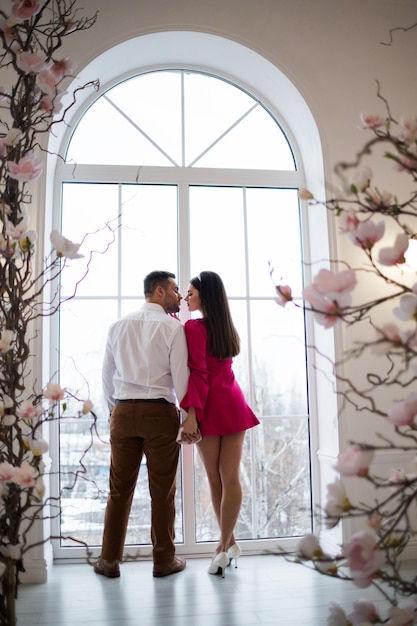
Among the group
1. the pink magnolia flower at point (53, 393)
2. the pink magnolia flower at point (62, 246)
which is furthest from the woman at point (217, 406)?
the pink magnolia flower at point (62, 246)

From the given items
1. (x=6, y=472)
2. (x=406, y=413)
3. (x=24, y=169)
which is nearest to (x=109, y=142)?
(x=24, y=169)

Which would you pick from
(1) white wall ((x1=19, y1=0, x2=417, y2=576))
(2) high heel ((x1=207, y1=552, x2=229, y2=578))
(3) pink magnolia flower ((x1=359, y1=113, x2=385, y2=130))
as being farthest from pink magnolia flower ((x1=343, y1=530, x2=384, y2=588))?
(1) white wall ((x1=19, y1=0, x2=417, y2=576))

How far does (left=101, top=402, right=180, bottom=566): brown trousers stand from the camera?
9.84 ft

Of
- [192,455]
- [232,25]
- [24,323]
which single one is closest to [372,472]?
[192,455]

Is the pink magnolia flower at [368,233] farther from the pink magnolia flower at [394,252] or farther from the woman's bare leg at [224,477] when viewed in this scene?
the woman's bare leg at [224,477]

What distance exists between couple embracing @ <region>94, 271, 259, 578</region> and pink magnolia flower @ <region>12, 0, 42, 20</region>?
187 cm

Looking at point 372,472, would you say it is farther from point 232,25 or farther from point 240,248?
point 232,25

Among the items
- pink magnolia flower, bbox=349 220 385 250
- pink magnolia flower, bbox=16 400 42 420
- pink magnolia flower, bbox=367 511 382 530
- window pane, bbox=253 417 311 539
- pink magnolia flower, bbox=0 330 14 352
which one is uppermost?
pink magnolia flower, bbox=349 220 385 250

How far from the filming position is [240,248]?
143 inches

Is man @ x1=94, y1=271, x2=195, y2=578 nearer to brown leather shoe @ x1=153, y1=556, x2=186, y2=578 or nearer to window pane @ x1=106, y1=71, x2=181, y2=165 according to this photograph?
brown leather shoe @ x1=153, y1=556, x2=186, y2=578

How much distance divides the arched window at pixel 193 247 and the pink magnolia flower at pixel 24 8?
2.06 m

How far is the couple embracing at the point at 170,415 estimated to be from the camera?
3014 millimetres

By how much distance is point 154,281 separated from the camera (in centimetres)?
322

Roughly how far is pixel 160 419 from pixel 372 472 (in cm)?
118
